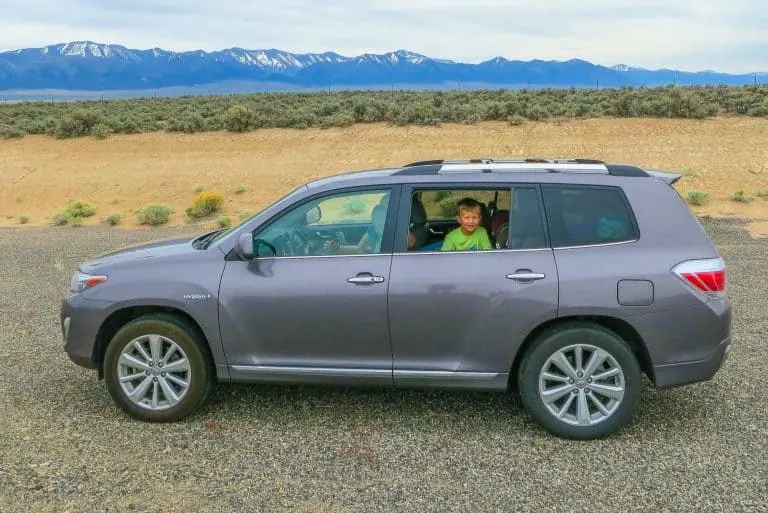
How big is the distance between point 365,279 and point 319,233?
0.59 meters

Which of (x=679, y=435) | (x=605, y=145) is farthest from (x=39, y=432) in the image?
(x=605, y=145)

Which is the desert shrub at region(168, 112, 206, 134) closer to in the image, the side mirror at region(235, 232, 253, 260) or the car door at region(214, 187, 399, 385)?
the car door at region(214, 187, 399, 385)

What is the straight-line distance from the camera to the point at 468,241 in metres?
4.89

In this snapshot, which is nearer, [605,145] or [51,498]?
[51,498]

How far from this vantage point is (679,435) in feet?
15.2

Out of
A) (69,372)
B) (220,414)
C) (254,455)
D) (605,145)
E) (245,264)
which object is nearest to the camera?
(254,455)

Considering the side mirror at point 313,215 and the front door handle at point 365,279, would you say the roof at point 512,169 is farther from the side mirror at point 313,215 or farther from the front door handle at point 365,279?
the front door handle at point 365,279

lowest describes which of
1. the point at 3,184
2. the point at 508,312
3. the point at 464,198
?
the point at 3,184

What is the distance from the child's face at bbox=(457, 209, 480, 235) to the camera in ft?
16.2

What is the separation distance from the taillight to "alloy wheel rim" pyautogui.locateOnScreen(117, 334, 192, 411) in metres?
3.30

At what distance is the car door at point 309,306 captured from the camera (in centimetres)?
456

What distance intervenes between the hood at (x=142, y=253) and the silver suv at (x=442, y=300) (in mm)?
62

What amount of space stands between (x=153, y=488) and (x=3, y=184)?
25909mm

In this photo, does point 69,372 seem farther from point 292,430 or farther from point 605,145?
point 605,145
